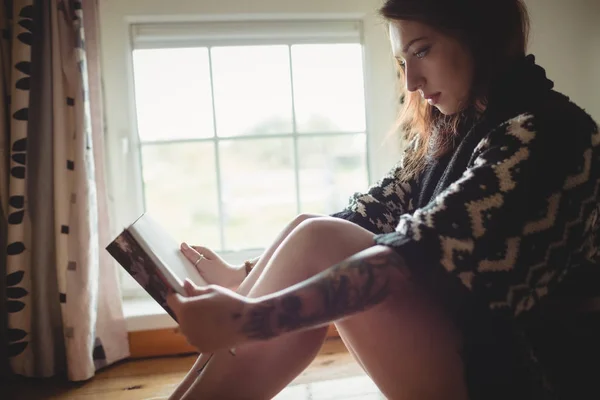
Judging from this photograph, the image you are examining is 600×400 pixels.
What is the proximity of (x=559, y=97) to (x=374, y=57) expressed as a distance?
3.53 ft

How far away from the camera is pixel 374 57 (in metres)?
1.81

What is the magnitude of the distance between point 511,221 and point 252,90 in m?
1.31

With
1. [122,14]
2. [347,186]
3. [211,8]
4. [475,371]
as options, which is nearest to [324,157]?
[347,186]

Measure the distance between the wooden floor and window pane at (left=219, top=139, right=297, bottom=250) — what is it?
1.69 feet

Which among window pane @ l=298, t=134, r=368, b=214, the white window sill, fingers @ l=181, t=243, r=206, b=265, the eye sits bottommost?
the white window sill

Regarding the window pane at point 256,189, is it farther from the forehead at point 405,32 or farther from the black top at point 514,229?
the black top at point 514,229

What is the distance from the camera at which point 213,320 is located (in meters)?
0.70

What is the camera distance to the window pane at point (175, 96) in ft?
5.81

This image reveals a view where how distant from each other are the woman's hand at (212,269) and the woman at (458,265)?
0.25 meters

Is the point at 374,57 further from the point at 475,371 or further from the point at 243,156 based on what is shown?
the point at 475,371

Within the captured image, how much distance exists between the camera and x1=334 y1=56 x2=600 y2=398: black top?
688 mm

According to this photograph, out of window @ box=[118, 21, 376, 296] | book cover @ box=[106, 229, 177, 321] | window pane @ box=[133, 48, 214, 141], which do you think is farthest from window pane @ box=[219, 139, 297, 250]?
book cover @ box=[106, 229, 177, 321]

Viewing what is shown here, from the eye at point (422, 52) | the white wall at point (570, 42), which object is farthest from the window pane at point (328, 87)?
the eye at point (422, 52)

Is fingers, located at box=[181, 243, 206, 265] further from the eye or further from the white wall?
the white wall
